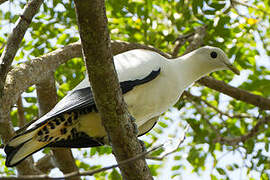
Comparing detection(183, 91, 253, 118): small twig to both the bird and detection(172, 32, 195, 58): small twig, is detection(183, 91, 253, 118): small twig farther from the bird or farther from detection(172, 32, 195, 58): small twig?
the bird

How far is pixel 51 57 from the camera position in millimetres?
3896

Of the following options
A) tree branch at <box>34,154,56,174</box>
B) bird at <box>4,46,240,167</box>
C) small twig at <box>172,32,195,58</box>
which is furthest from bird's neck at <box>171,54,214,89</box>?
tree branch at <box>34,154,56,174</box>

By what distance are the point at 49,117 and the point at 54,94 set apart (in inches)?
46.6

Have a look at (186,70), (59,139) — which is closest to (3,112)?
(59,139)

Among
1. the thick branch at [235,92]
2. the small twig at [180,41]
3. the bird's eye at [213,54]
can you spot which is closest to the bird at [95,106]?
the bird's eye at [213,54]

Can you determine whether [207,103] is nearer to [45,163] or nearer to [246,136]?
[246,136]

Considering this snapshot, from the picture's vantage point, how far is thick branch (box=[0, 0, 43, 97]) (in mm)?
2842

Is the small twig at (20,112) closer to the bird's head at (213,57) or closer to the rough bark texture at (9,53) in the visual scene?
the rough bark texture at (9,53)

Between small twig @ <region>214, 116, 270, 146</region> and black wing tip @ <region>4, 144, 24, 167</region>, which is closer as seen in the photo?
black wing tip @ <region>4, 144, 24, 167</region>

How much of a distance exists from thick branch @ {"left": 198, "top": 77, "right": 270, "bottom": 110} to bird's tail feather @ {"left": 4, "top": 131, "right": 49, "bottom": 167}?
2.34m

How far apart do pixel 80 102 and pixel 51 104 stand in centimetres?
114

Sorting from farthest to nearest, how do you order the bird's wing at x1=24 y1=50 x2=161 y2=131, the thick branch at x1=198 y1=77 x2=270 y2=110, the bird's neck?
1. the thick branch at x1=198 y1=77 x2=270 y2=110
2. the bird's neck
3. the bird's wing at x1=24 y1=50 x2=161 y2=131

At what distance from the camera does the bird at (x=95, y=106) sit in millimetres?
3117

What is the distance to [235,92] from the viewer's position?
16.3ft
